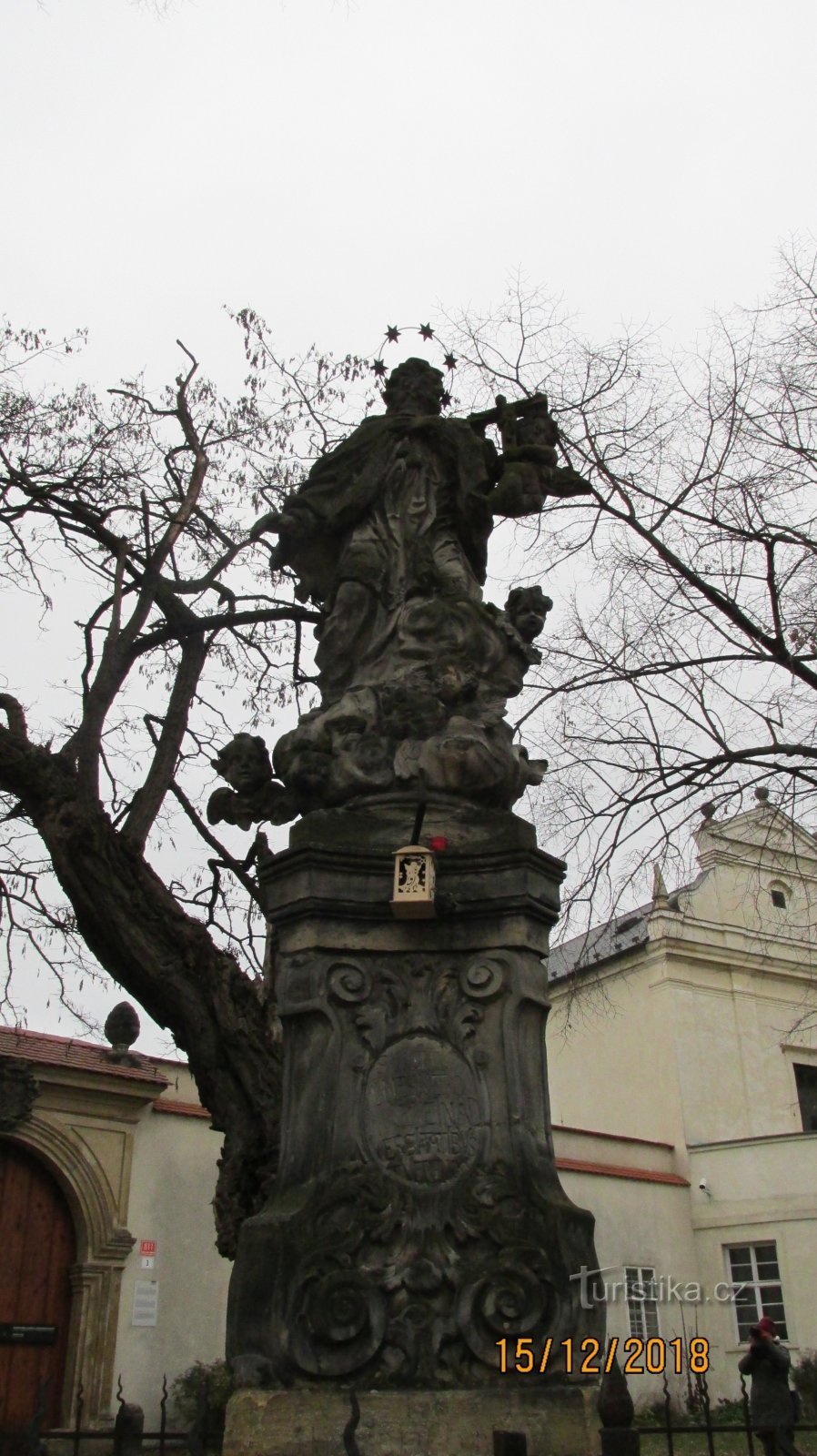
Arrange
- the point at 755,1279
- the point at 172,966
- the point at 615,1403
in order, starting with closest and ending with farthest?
the point at 615,1403 < the point at 172,966 < the point at 755,1279

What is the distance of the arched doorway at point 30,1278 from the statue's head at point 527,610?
10346mm

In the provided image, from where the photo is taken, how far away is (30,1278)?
12750mm

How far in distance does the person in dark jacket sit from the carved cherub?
3.04 metres

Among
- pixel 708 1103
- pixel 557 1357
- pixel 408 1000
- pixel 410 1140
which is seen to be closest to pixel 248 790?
pixel 408 1000

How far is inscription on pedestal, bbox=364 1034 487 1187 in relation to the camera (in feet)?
12.2

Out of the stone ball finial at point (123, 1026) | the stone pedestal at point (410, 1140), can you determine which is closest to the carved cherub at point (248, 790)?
the stone pedestal at point (410, 1140)

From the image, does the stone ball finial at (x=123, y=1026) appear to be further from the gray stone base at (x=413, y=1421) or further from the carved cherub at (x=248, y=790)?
the gray stone base at (x=413, y=1421)

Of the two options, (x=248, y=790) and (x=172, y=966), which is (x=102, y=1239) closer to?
(x=172, y=966)

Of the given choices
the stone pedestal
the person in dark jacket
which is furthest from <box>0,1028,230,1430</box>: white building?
the stone pedestal

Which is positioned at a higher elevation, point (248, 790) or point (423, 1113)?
point (248, 790)

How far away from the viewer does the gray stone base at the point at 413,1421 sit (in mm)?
3301

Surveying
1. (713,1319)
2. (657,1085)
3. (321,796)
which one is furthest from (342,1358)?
(657,1085)

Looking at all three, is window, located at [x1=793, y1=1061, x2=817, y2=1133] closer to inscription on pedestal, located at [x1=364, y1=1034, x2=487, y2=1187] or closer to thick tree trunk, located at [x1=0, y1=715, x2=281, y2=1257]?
thick tree trunk, located at [x1=0, y1=715, x2=281, y2=1257]

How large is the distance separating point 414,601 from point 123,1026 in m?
11.1
